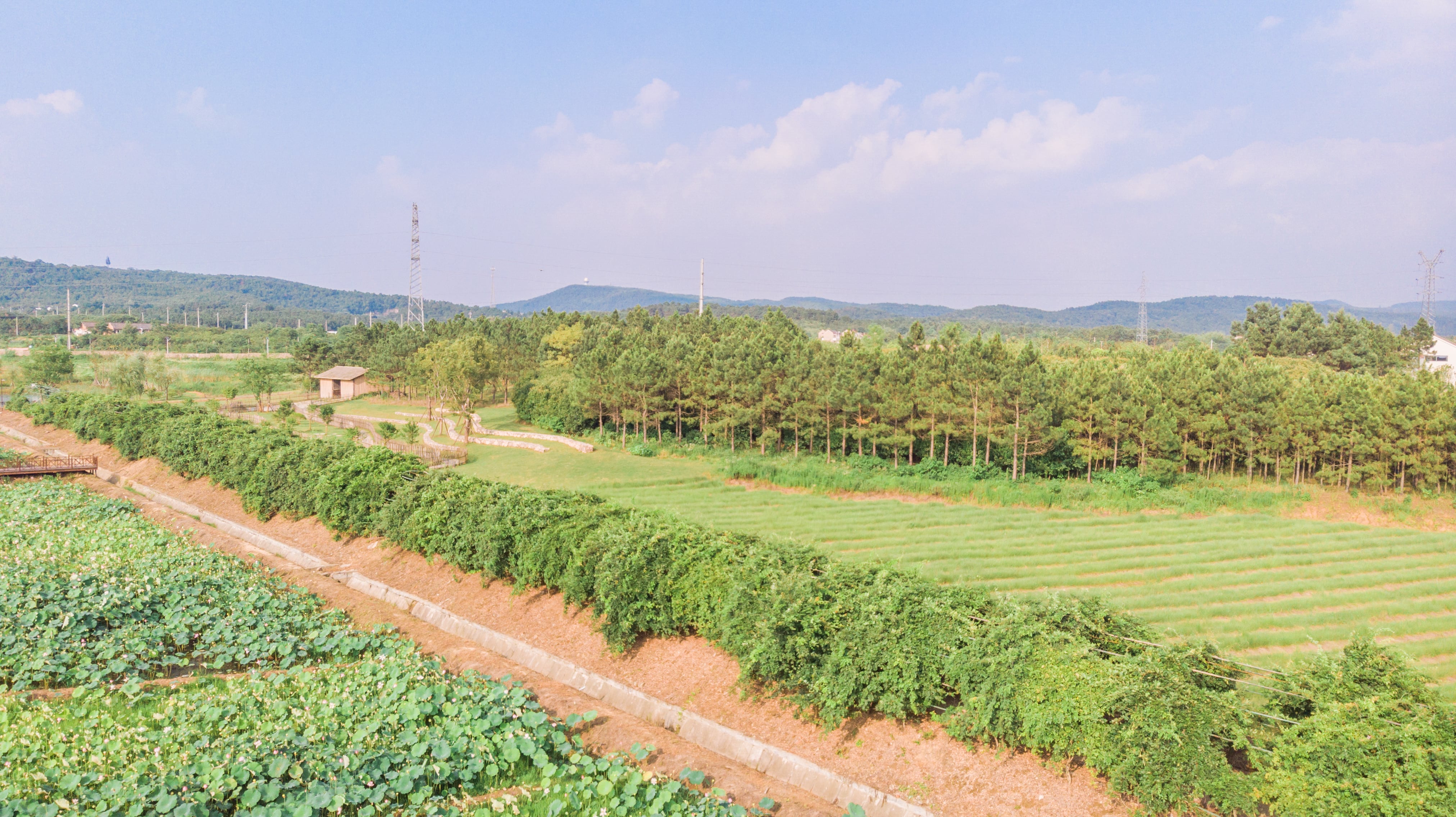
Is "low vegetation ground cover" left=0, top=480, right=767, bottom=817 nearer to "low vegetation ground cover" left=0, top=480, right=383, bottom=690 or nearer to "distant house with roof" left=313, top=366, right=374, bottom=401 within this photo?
"low vegetation ground cover" left=0, top=480, right=383, bottom=690

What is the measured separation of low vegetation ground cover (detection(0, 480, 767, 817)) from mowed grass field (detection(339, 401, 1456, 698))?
7845 mm

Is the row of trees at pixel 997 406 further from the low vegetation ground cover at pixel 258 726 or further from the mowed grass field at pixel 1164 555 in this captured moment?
the low vegetation ground cover at pixel 258 726

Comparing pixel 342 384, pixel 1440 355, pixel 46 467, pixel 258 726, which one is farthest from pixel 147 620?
pixel 1440 355

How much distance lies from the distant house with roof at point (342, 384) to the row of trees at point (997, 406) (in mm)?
19498

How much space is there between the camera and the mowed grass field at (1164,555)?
17281mm

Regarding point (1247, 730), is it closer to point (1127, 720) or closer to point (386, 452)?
point (1127, 720)

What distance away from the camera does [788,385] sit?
38.9 m

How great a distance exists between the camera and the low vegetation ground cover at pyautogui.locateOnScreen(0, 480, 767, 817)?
7023 mm

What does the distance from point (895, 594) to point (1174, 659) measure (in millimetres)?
3051

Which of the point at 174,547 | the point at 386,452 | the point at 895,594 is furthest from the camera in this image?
the point at 386,452

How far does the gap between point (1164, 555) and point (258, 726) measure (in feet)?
79.5

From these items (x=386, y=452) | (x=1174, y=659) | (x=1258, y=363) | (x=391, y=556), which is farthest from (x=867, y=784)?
(x=1258, y=363)

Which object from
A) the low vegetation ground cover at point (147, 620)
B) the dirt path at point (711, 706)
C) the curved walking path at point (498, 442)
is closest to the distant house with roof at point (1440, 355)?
the curved walking path at point (498, 442)

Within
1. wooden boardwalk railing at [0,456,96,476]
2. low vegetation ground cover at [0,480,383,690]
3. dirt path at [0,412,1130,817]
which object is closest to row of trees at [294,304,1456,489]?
wooden boardwalk railing at [0,456,96,476]
